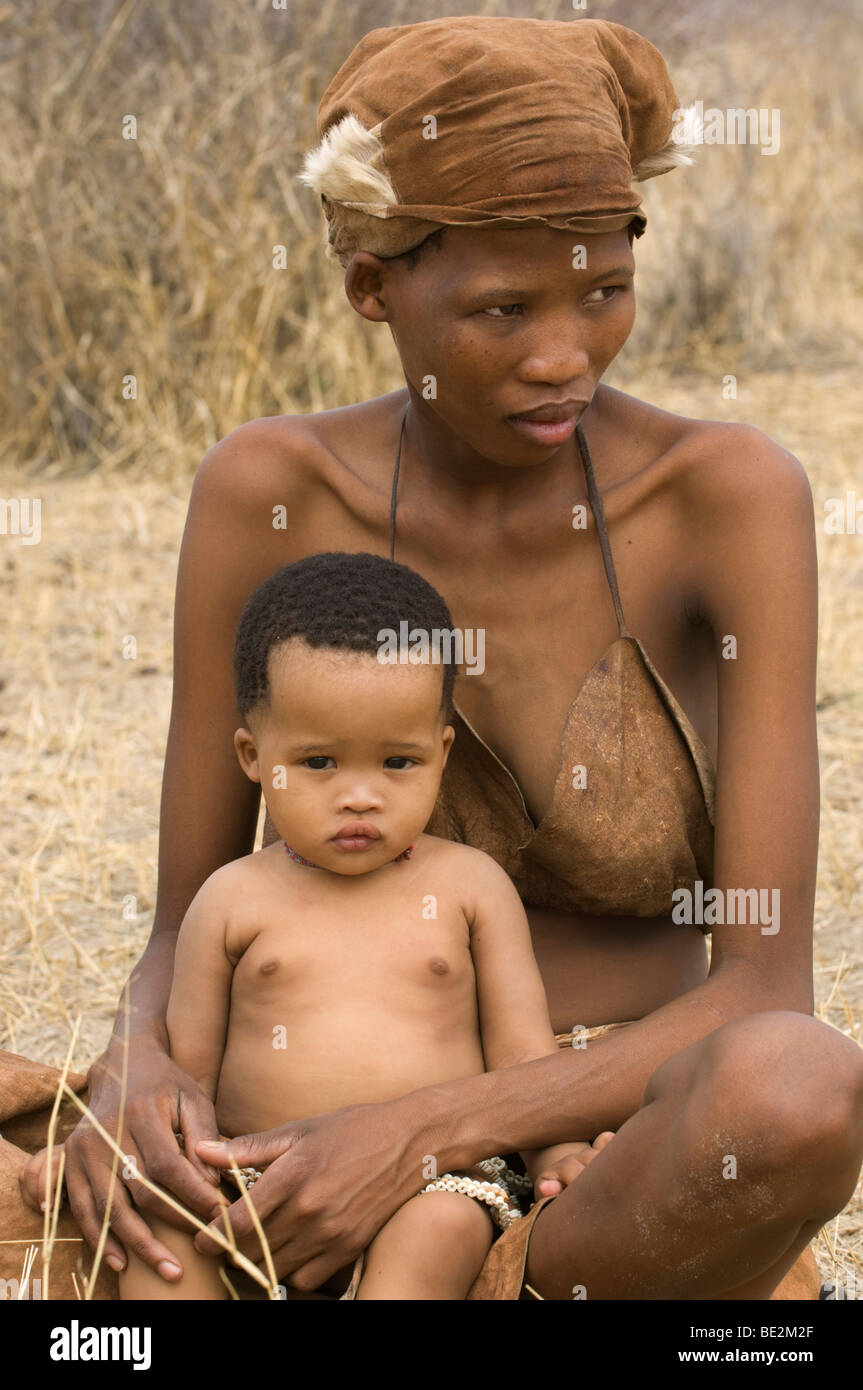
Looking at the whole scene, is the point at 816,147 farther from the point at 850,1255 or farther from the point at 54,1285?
the point at 54,1285

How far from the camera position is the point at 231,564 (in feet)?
9.02

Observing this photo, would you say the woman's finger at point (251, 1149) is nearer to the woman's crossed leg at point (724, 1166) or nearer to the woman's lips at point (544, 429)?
the woman's crossed leg at point (724, 1166)

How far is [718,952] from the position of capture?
96.7 inches

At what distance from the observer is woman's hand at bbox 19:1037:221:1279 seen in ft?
7.12

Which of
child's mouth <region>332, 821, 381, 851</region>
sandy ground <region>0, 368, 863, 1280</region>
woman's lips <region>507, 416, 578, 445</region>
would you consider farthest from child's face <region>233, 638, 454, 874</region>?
sandy ground <region>0, 368, 863, 1280</region>

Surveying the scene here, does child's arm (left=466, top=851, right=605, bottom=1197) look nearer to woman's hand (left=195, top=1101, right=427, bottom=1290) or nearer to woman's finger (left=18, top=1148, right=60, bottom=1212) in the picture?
woman's hand (left=195, top=1101, right=427, bottom=1290)

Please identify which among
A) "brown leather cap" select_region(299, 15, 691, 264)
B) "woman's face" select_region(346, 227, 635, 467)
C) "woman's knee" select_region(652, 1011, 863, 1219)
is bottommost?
"woman's knee" select_region(652, 1011, 863, 1219)

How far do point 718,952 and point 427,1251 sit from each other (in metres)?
0.61

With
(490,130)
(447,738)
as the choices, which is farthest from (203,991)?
(490,130)

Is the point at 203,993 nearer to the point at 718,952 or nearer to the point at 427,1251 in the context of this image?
the point at 427,1251

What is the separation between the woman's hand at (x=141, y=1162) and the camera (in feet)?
7.12

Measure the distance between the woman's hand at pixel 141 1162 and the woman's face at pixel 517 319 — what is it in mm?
970
